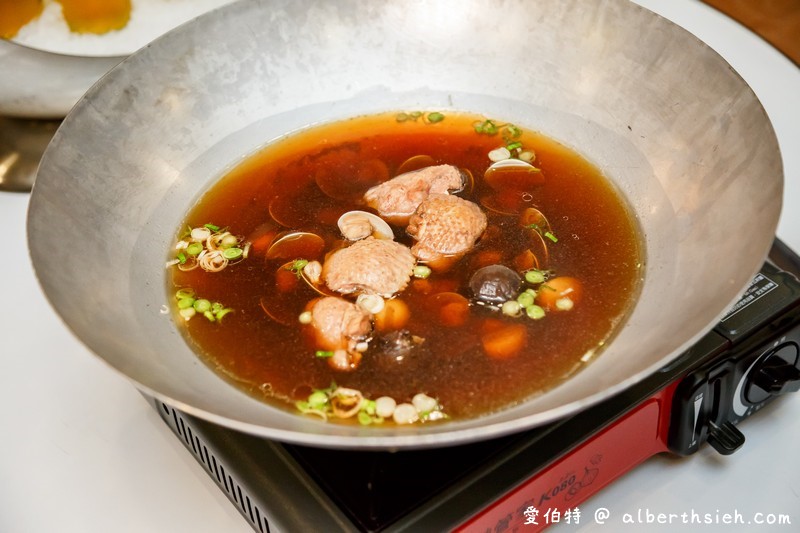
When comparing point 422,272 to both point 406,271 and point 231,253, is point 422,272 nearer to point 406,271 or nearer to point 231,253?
point 406,271

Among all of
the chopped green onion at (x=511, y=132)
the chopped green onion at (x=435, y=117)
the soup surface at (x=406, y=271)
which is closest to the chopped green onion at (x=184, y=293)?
the soup surface at (x=406, y=271)

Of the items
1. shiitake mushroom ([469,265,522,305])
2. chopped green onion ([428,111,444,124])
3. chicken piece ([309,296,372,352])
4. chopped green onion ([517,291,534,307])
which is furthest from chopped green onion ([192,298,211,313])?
chopped green onion ([428,111,444,124])

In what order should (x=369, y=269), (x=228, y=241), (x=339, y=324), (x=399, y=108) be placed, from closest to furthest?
(x=339, y=324)
(x=369, y=269)
(x=228, y=241)
(x=399, y=108)

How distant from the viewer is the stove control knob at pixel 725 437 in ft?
6.42

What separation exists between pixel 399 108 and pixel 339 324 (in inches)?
41.1

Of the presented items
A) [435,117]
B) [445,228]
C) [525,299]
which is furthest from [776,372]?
[435,117]

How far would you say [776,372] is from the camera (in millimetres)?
1937

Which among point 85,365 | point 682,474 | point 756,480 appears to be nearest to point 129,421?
point 85,365

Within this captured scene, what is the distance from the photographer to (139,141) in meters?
2.24

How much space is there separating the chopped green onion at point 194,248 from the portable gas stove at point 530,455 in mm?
440

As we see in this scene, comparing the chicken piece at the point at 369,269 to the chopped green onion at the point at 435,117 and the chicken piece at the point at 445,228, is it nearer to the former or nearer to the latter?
the chicken piece at the point at 445,228

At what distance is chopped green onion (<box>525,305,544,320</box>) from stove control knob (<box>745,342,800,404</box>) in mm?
550

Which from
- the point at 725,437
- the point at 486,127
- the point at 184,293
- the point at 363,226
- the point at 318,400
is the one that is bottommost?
the point at 184,293

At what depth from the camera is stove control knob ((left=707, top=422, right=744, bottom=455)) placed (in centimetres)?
196
